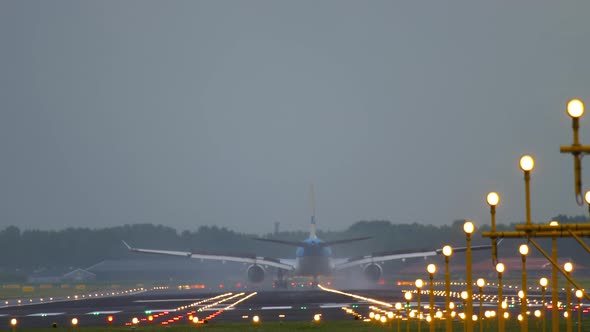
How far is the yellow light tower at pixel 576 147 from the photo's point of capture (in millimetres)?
13695

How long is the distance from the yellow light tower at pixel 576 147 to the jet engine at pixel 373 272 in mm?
87351

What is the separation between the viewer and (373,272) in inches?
3999

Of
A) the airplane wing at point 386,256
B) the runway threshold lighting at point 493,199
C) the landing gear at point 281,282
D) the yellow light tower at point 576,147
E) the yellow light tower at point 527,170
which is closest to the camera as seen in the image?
the yellow light tower at point 576,147

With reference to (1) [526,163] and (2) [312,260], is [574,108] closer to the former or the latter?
(1) [526,163]

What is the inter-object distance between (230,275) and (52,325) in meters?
94.3

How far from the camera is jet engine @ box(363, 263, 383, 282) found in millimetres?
101500

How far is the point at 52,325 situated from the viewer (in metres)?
47.3

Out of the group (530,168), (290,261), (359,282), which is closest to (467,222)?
(530,168)

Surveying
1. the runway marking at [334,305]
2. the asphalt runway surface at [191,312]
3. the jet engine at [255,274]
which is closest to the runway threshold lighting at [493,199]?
the asphalt runway surface at [191,312]

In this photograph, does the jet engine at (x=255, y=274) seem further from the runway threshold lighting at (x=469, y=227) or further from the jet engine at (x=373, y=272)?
the runway threshold lighting at (x=469, y=227)

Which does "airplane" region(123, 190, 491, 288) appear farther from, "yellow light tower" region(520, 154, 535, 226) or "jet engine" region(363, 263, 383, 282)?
"yellow light tower" region(520, 154, 535, 226)

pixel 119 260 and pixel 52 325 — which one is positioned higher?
pixel 119 260

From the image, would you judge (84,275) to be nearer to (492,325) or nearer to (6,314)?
(6,314)

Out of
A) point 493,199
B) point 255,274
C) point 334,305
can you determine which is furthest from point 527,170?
point 255,274
